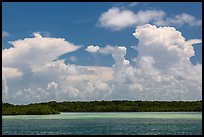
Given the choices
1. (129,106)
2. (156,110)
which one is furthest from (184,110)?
(129,106)

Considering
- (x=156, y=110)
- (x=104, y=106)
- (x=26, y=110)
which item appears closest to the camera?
(x=26, y=110)

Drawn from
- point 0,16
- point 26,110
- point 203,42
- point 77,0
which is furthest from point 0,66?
point 26,110

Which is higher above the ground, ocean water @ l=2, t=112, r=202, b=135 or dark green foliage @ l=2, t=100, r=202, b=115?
dark green foliage @ l=2, t=100, r=202, b=115

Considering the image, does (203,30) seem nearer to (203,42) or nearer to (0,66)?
(203,42)

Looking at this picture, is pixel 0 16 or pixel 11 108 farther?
pixel 11 108

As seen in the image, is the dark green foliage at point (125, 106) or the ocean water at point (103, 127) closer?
the ocean water at point (103, 127)

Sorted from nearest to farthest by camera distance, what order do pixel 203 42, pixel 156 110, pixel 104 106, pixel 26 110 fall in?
pixel 203 42 → pixel 26 110 → pixel 156 110 → pixel 104 106

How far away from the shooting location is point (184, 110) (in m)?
55.7

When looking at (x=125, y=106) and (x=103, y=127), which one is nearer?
(x=103, y=127)

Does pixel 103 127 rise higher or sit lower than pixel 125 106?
lower

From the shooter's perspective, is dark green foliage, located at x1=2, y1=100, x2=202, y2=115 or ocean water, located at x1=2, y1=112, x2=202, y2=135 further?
dark green foliage, located at x1=2, y1=100, x2=202, y2=115

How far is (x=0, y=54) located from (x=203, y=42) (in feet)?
7.34

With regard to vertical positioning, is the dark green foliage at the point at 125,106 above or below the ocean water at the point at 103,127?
above

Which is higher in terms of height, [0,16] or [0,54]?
[0,16]
